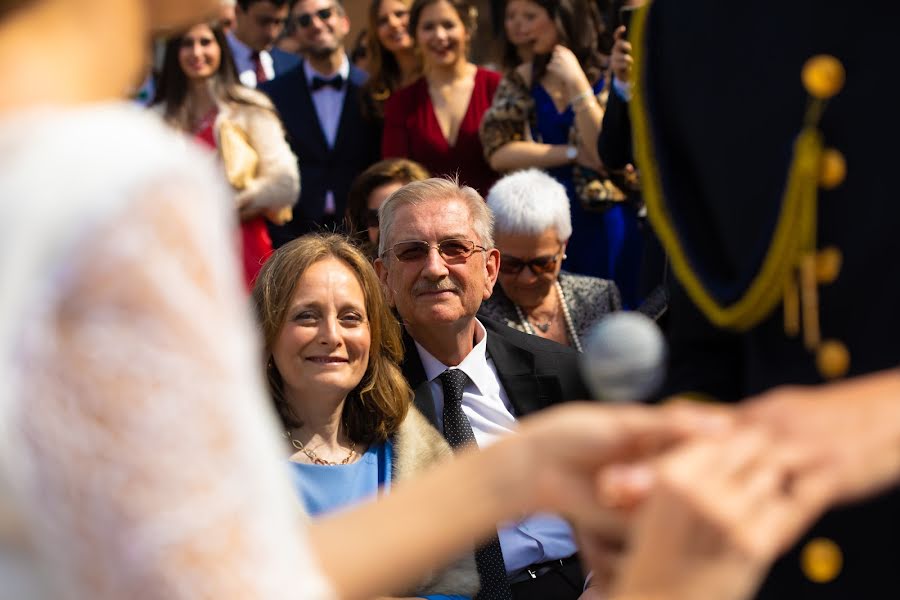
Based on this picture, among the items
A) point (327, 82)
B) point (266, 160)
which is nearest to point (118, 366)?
point (266, 160)

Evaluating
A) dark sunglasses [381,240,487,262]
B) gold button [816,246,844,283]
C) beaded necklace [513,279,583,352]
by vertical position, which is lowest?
beaded necklace [513,279,583,352]

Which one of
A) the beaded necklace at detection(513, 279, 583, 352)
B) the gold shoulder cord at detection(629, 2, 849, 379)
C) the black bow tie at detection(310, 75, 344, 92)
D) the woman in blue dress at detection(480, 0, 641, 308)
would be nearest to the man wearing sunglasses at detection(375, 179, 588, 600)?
the beaded necklace at detection(513, 279, 583, 352)

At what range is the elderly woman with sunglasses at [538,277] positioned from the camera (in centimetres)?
458

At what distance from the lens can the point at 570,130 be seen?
5.59m

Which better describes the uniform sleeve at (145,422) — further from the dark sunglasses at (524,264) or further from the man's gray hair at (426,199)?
the dark sunglasses at (524,264)

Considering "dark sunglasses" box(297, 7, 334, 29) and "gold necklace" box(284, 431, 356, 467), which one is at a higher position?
"dark sunglasses" box(297, 7, 334, 29)

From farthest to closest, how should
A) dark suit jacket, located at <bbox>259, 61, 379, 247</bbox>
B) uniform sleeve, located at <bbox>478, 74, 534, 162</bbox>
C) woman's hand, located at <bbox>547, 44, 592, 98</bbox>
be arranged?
1. dark suit jacket, located at <bbox>259, 61, 379, 247</bbox>
2. uniform sleeve, located at <bbox>478, 74, 534, 162</bbox>
3. woman's hand, located at <bbox>547, 44, 592, 98</bbox>

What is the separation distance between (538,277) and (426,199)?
2.35ft

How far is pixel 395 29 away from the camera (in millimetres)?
6512

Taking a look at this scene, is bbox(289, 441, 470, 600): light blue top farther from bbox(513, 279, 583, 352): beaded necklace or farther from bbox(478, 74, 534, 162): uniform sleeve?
bbox(478, 74, 534, 162): uniform sleeve

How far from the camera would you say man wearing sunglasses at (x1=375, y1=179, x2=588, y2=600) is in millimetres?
3523

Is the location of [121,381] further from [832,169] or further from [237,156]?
[237,156]

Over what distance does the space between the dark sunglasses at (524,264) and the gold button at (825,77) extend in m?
3.07

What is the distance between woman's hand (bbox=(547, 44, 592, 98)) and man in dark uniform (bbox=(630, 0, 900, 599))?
149 inches
